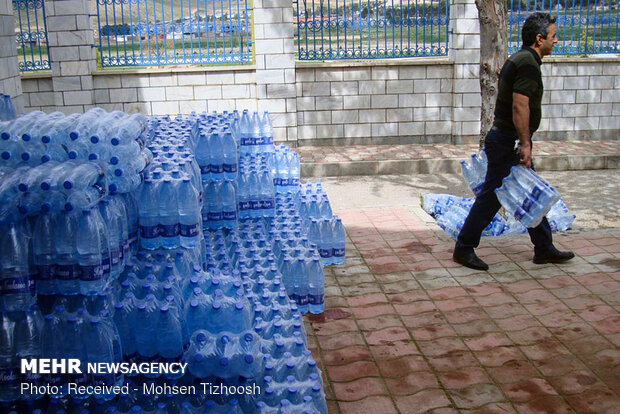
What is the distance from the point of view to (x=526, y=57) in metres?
5.75

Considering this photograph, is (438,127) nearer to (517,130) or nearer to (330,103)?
(330,103)

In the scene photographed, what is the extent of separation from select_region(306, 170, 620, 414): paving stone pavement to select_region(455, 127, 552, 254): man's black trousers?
0.83ft

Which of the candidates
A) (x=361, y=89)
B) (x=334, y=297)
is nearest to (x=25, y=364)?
(x=334, y=297)

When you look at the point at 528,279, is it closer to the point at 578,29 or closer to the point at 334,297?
the point at 334,297

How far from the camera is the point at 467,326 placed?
512cm

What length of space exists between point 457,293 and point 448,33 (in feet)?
24.9

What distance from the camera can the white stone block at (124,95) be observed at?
11930 millimetres

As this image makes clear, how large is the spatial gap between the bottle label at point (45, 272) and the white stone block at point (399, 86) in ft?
31.9

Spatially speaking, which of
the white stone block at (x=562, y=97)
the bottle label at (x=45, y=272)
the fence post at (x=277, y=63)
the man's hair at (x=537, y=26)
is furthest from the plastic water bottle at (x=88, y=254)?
the white stone block at (x=562, y=97)

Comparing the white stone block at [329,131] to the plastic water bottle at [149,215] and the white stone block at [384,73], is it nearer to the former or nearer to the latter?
the white stone block at [384,73]

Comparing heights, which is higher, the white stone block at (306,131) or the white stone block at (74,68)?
the white stone block at (74,68)

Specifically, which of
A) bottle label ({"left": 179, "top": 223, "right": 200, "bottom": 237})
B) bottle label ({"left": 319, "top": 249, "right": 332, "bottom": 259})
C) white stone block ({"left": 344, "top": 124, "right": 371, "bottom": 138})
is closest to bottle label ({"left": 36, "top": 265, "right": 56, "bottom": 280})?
bottle label ({"left": 179, "top": 223, "right": 200, "bottom": 237})

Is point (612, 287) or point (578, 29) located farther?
point (578, 29)

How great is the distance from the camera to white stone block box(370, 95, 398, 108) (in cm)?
1220
